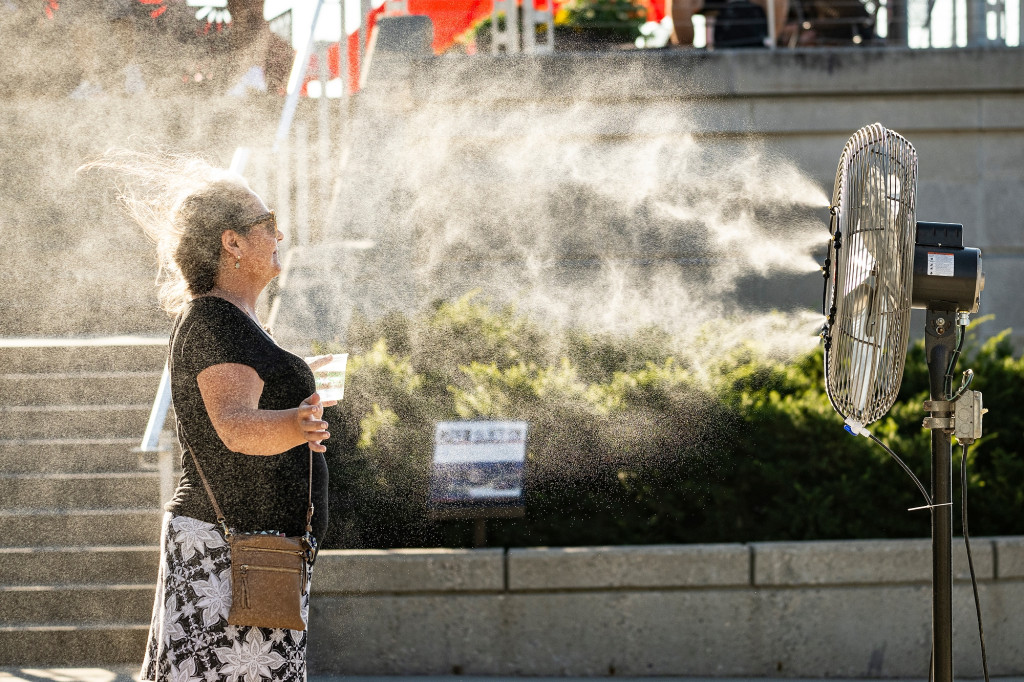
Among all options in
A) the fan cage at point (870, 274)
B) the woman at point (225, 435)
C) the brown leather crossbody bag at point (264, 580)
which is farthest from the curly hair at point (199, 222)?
the fan cage at point (870, 274)

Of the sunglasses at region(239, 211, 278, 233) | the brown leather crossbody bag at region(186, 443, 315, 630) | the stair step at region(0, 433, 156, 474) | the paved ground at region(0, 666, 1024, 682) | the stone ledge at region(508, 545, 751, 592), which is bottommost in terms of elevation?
the paved ground at region(0, 666, 1024, 682)

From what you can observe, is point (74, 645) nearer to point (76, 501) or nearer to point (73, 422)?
point (76, 501)

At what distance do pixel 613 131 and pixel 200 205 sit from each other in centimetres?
588

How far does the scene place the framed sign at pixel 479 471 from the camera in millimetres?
4754

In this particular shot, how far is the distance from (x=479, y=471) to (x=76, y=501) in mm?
2232

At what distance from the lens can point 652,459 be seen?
517 centimetres

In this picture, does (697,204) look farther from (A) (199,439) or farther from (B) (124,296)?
(A) (199,439)

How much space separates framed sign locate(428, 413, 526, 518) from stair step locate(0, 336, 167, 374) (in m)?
2.36

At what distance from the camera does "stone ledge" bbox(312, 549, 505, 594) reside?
4.63m

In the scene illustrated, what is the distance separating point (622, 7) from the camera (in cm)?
951

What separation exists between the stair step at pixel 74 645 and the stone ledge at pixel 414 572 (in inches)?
40.9

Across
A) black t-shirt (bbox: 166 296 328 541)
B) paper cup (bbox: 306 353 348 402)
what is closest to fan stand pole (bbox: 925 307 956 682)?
paper cup (bbox: 306 353 348 402)

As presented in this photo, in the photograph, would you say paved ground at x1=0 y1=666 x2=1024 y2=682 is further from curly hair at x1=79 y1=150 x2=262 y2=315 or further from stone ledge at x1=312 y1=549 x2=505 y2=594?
curly hair at x1=79 y1=150 x2=262 y2=315

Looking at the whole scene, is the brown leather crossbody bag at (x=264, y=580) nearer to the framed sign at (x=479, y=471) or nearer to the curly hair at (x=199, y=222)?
the curly hair at (x=199, y=222)
